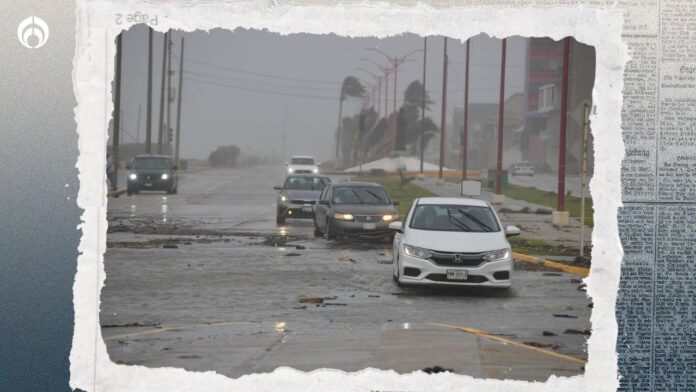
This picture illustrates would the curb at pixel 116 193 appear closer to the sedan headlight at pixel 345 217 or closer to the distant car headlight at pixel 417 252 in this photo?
the sedan headlight at pixel 345 217

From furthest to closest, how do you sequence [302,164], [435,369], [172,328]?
[302,164]
[172,328]
[435,369]

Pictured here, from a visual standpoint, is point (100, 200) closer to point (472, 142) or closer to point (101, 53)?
point (101, 53)

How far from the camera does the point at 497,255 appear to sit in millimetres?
12555

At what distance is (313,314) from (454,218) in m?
3.31

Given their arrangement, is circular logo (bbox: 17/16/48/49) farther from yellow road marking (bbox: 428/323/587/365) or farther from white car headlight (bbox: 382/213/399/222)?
white car headlight (bbox: 382/213/399/222)

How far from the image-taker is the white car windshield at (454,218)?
13328 millimetres

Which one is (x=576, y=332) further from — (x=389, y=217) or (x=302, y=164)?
(x=302, y=164)

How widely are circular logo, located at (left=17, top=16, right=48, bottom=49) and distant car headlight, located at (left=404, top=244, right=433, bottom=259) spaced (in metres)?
6.60

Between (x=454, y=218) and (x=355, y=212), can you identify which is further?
(x=355, y=212)

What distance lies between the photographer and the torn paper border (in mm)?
6711

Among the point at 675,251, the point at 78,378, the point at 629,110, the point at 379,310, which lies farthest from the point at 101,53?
the point at 379,310

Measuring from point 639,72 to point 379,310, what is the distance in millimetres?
4966

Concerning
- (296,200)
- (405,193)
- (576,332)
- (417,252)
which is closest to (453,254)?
(417,252)

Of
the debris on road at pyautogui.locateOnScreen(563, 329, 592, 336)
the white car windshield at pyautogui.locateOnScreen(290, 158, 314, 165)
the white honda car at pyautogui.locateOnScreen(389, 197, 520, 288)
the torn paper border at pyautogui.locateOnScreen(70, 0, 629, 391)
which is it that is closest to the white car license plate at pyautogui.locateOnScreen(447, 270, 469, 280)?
the white honda car at pyautogui.locateOnScreen(389, 197, 520, 288)
